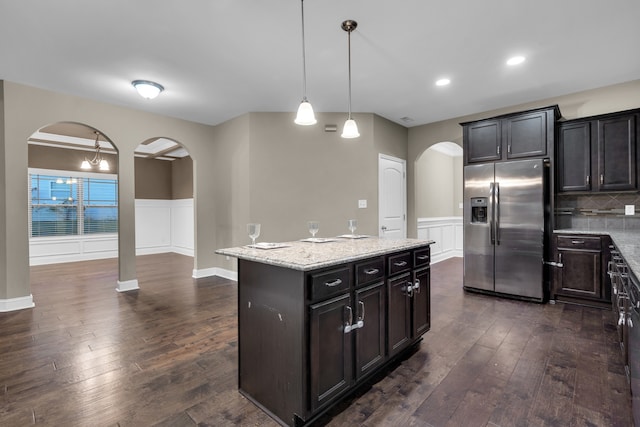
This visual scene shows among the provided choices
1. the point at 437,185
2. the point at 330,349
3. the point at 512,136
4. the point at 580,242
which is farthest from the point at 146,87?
the point at 437,185

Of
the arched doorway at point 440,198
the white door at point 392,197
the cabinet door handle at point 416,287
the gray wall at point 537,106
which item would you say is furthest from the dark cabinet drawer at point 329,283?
the arched doorway at point 440,198

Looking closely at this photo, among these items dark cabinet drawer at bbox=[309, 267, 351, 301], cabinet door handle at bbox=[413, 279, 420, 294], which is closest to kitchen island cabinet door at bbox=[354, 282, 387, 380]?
dark cabinet drawer at bbox=[309, 267, 351, 301]

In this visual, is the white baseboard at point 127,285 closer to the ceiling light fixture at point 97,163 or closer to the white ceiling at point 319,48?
the white ceiling at point 319,48

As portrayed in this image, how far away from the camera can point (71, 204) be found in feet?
22.9

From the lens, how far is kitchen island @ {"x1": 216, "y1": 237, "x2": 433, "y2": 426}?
1.64 metres

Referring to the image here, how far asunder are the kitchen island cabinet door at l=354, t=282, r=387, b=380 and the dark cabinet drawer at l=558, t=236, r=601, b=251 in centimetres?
293

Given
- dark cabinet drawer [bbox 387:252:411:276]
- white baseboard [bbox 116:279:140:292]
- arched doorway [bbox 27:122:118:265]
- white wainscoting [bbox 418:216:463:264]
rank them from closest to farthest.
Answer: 1. dark cabinet drawer [bbox 387:252:411:276]
2. white baseboard [bbox 116:279:140:292]
3. white wainscoting [bbox 418:216:463:264]
4. arched doorway [bbox 27:122:118:265]

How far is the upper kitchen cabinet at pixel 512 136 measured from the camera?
12.4ft

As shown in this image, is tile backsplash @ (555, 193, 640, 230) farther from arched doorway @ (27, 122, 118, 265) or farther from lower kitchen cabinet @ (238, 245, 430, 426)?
arched doorway @ (27, 122, 118, 265)

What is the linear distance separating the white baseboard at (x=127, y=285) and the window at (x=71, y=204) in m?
3.61

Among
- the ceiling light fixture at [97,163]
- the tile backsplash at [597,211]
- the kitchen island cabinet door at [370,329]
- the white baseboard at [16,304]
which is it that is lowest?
the white baseboard at [16,304]

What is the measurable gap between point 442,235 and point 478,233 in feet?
9.27

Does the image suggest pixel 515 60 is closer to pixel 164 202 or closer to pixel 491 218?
pixel 491 218

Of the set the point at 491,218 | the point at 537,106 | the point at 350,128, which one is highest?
the point at 537,106
